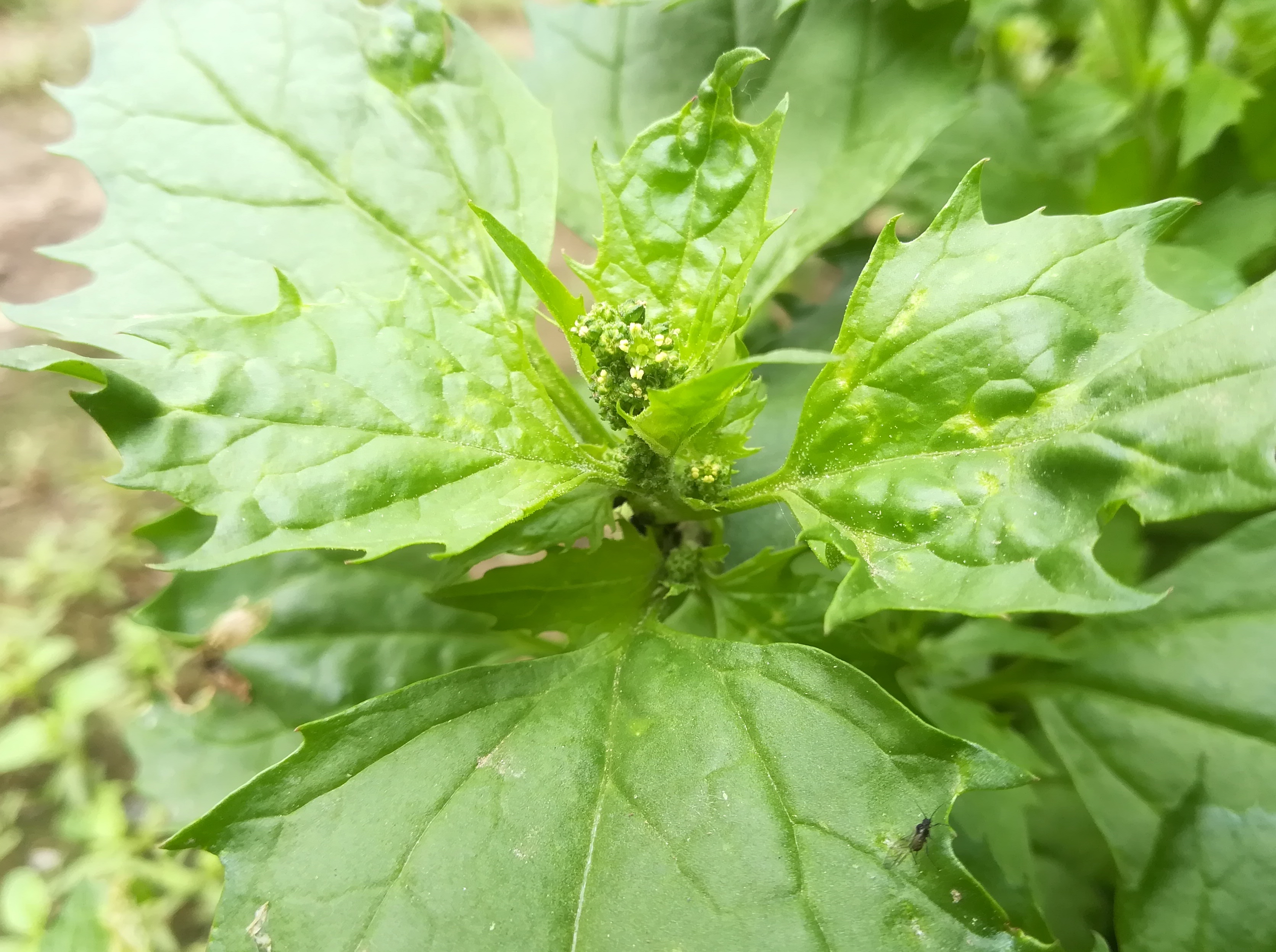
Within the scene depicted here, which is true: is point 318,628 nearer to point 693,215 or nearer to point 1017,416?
point 693,215

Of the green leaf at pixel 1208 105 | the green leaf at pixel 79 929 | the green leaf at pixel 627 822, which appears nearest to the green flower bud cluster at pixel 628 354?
the green leaf at pixel 627 822

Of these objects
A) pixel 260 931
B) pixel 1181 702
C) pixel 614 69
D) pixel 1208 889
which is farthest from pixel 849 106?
pixel 260 931

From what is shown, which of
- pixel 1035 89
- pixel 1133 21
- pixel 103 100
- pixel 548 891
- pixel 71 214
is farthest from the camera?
pixel 71 214

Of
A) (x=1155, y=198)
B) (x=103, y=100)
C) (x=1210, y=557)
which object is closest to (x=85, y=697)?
(x=103, y=100)

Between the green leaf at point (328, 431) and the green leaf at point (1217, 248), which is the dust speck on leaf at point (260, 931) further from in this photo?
the green leaf at point (1217, 248)

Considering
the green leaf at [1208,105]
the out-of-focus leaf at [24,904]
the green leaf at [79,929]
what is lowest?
the out-of-focus leaf at [24,904]

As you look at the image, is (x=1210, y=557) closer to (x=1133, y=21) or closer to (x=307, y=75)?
(x=1133, y=21)

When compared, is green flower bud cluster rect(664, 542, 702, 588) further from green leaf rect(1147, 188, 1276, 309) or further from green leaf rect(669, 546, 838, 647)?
green leaf rect(1147, 188, 1276, 309)
